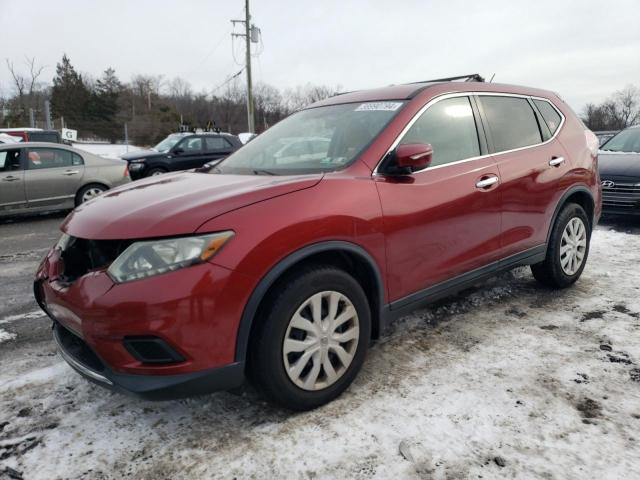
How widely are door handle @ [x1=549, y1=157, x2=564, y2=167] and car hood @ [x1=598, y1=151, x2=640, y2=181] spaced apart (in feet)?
12.4

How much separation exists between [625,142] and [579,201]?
503cm

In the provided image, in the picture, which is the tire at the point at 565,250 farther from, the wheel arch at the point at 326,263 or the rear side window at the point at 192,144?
the rear side window at the point at 192,144

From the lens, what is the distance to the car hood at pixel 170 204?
2143 millimetres

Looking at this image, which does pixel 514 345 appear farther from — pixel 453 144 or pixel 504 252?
pixel 453 144

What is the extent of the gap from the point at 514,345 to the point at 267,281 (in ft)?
6.23

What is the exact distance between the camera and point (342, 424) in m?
2.38

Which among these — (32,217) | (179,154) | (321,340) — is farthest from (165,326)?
(179,154)

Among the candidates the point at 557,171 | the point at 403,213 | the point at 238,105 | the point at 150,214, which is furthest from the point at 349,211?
the point at 238,105

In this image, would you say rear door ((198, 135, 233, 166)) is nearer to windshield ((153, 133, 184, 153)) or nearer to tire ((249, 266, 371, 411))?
windshield ((153, 133, 184, 153))

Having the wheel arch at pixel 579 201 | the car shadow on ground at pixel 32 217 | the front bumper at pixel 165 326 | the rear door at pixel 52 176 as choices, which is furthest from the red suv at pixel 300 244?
the car shadow on ground at pixel 32 217

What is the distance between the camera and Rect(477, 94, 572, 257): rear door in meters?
3.50

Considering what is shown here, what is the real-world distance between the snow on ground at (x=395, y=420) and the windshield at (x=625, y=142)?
5863 millimetres

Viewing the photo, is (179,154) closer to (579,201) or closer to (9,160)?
(9,160)

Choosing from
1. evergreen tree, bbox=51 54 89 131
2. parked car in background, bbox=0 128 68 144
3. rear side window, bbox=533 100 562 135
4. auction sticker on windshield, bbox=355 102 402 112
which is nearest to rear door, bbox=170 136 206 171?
parked car in background, bbox=0 128 68 144
